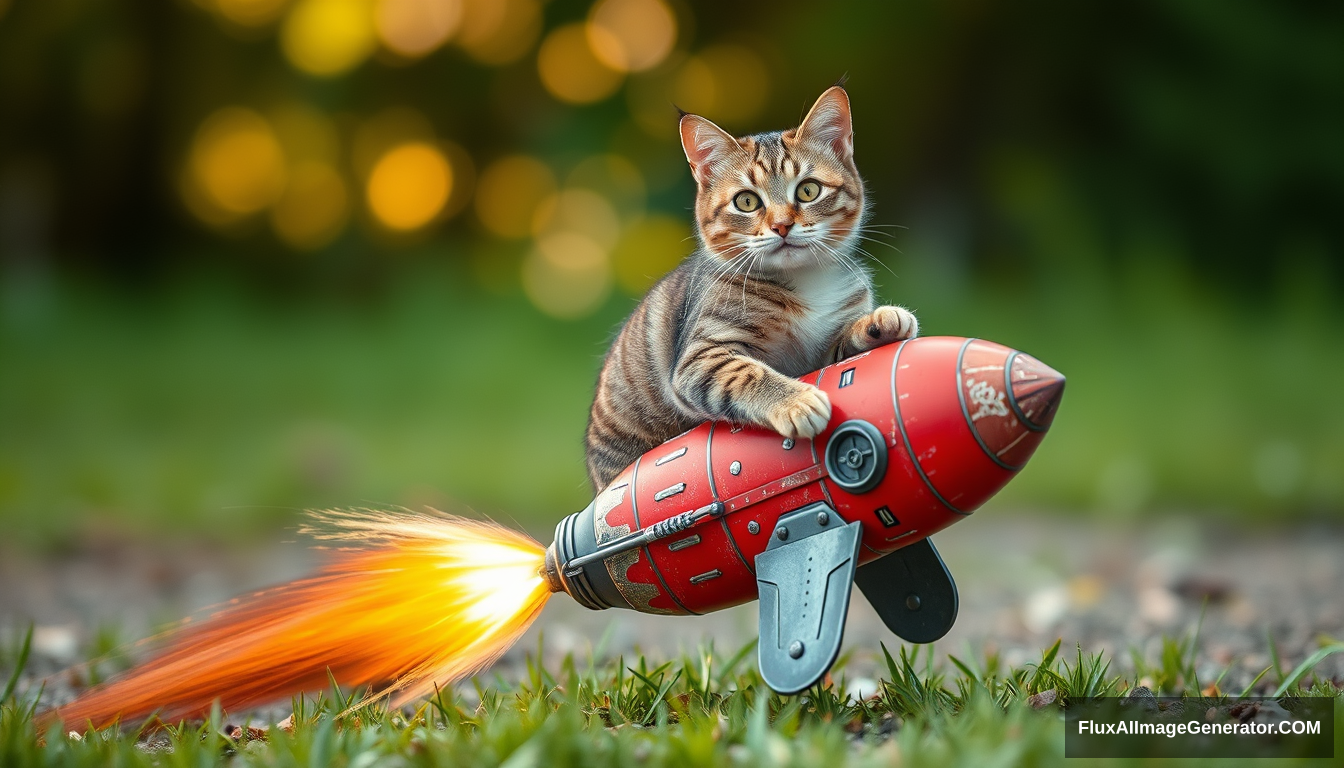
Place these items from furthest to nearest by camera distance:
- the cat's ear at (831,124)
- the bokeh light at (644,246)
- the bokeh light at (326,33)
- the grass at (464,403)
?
the bokeh light at (326,33)
the bokeh light at (644,246)
the grass at (464,403)
the cat's ear at (831,124)

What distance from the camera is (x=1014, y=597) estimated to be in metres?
5.21

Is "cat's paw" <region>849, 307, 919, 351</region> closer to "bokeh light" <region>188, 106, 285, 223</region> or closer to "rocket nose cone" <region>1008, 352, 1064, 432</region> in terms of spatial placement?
"rocket nose cone" <region>1008, 352, 1064, 432</region>

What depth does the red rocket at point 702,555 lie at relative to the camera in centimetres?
261

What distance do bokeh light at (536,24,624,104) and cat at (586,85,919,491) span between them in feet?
29.3

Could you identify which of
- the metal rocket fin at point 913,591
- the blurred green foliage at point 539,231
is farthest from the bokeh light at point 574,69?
the metal rocket fin at point 913,591

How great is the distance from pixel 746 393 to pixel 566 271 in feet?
31.6

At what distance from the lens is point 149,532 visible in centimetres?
663

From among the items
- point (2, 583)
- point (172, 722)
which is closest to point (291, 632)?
point (172, 722)

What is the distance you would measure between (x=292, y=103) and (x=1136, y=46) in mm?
8546

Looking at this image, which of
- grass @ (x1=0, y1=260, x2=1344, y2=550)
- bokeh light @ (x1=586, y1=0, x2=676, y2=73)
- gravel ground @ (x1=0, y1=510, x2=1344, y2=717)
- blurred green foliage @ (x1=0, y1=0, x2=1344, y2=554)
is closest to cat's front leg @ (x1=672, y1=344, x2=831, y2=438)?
→ gravel ground @ (x1=0, y1=510, x2=1344, y2=717)

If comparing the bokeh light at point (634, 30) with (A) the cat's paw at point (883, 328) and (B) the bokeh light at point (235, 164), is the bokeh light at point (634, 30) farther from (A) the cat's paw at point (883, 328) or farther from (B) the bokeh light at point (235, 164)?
(A) the cat's paw at point (883, 328)

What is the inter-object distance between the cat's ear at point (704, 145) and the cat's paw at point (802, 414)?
2.63 ft

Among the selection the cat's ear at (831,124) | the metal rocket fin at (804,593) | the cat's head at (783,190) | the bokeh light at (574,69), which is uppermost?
the bokeh light at (574,69)

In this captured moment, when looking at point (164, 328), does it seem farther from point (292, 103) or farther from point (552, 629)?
point (552, 629)
